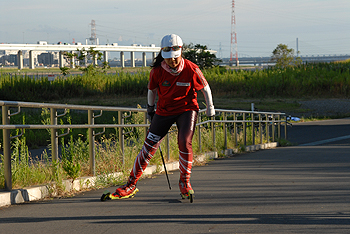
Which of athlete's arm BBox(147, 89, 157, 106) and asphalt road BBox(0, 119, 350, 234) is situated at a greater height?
athlete's arm BBox(147, 89, 157, 106)

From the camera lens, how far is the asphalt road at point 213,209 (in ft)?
14.9

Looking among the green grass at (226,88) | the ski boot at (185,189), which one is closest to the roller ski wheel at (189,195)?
the ski boot at (185,189)

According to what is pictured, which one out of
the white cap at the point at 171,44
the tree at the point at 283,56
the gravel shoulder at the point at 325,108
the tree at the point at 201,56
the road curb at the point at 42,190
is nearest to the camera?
the white cap at the point at 171,44

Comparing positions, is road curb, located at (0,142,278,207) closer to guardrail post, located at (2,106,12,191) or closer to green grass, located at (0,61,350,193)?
guardrail post, located at (2,106,12,191)

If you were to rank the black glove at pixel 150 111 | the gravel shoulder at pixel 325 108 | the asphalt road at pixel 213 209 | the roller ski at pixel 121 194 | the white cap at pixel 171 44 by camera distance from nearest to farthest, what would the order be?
1. the asphalt road at pixel 213 209
2. the white cap at pixel 171 44
3. the roller ski at pixel 121 194
4. the black glove at pixel 150 111
5. the gravel shoulder at pixel 325 108

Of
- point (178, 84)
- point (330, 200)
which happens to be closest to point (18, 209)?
point (178, 84)

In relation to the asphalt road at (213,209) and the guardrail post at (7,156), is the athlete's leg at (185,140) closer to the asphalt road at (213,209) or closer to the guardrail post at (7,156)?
the asphalt road at (213,209)

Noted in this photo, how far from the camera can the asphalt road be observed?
4.55m

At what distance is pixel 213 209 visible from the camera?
5316mm

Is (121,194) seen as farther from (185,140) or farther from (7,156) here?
(7,156)

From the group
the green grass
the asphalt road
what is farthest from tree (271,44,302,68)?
the asphalt road

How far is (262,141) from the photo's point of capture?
1595 centimetres

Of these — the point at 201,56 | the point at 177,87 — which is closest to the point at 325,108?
the point at 201,56

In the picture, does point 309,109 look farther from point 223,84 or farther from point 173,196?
point 173,196
